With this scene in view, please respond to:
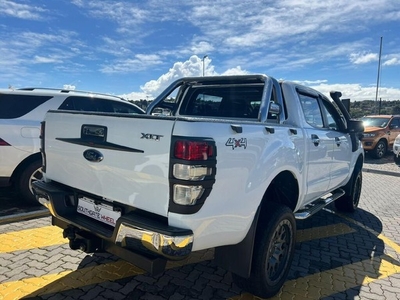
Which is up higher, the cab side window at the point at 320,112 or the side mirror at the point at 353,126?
the cab side window at the point at 320,112

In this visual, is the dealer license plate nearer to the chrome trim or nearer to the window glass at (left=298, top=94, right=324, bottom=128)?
the chrome trim

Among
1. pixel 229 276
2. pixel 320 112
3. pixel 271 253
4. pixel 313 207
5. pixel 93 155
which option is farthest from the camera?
pixel 320 112

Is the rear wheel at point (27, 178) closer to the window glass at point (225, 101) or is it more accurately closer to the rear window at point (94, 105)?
the rear window at point (94, 105)

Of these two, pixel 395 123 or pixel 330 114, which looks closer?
pixel 330 114

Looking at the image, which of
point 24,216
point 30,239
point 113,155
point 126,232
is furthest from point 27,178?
point 126,232

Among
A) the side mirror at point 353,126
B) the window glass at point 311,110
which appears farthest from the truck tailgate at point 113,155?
the side mirror at point 353,126

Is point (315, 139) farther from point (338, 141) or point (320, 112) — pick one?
point (338, 141)

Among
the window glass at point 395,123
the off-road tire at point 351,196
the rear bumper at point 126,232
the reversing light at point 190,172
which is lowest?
the off-road tire at point 351,196

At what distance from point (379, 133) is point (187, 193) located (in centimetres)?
1349

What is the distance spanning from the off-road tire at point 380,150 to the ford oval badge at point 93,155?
43.6 ft

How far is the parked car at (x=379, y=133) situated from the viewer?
13156 millimetres

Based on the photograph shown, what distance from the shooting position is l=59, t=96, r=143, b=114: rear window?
5512mm

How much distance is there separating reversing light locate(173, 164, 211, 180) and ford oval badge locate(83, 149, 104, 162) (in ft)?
2.49

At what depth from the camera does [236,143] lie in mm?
2287
